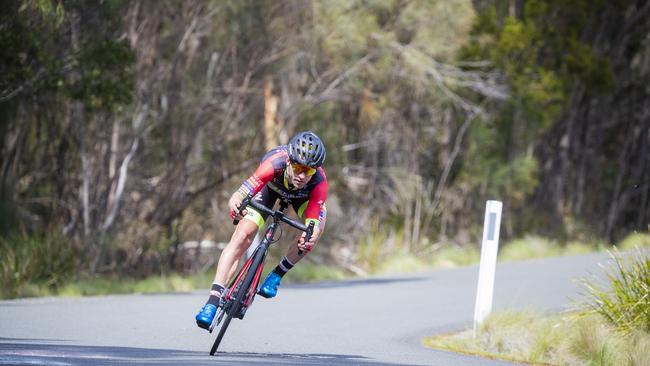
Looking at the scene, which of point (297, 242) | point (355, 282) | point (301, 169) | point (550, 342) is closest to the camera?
point (301, 169)

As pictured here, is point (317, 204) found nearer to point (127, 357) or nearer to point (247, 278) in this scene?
point (247, 278)

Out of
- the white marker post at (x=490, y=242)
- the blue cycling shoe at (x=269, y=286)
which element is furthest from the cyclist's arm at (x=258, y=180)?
the white marker post at (x=490, y=242)

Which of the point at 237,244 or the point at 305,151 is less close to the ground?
the point at 305,151

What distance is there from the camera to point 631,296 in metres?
11.1

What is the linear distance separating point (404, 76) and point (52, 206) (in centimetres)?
860

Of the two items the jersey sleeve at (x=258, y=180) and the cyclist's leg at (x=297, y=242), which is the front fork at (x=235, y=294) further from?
the jersey sleeve at (x=258, y=180)

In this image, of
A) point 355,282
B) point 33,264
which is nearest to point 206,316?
point 33,264

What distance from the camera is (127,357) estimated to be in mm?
8250

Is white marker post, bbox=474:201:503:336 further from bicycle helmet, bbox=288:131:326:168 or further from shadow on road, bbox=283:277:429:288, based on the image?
shadow on road, bbox=283:277:429:288

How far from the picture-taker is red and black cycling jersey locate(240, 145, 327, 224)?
9.31 metres

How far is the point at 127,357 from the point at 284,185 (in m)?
2.16

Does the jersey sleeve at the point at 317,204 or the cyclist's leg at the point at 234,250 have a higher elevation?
the jersey sleeve at the point at 317,204

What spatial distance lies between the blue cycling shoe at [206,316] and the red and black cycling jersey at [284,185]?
3.15 feet

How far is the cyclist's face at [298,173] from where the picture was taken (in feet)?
30.3
